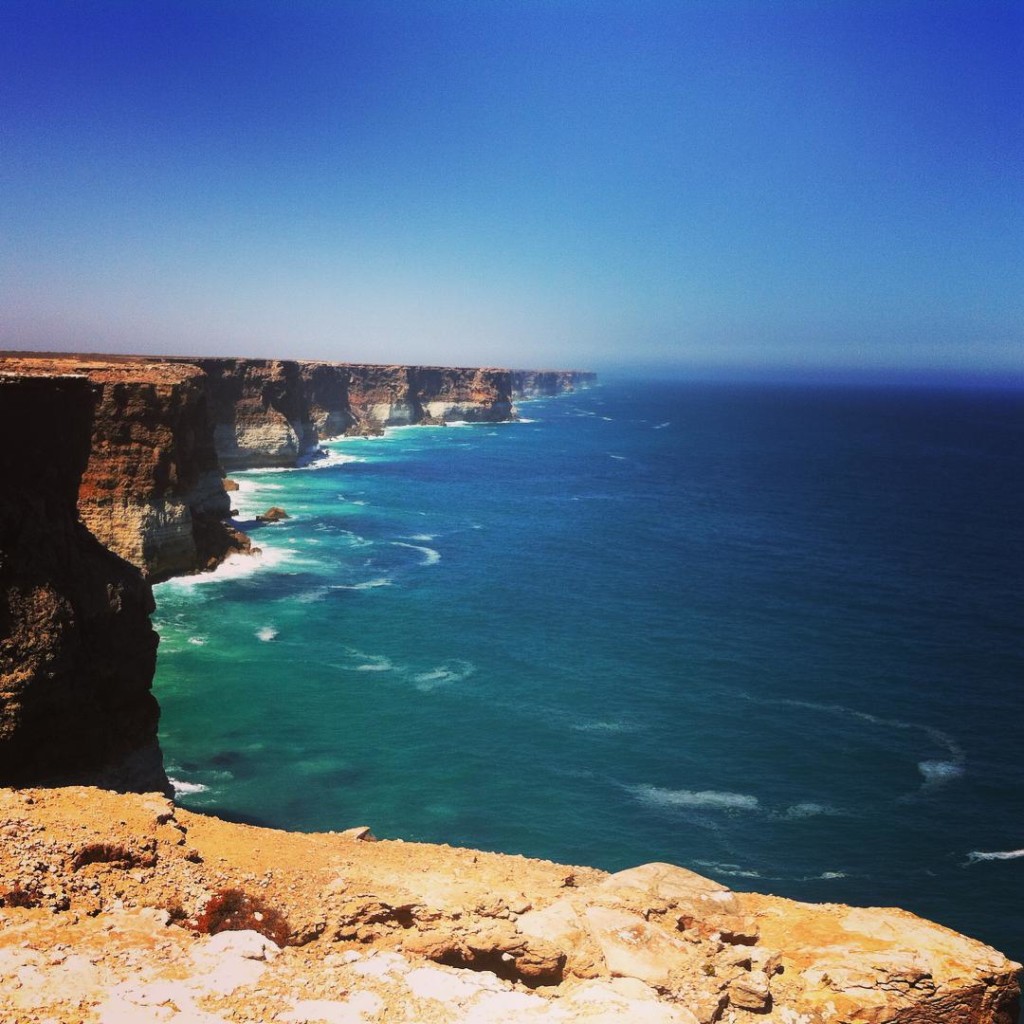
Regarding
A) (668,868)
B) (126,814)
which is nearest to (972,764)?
(668,868)

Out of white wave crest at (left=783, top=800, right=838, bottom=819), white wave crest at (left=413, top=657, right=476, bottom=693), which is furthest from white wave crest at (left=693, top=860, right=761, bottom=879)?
white wave crest at (left=413, top=657, right=476, bottom=693)

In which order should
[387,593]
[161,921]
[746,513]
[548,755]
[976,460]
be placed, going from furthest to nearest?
[976,460] < [746,513] < [387,593] < [548,755] < [161,921]

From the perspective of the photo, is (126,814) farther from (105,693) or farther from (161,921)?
(105,693)

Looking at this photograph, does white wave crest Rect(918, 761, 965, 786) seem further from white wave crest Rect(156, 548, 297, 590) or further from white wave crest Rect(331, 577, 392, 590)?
white wave crest Rect(156, 548, 297, 590)

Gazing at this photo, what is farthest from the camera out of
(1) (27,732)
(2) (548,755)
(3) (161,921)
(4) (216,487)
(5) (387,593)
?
(4) (216,487)

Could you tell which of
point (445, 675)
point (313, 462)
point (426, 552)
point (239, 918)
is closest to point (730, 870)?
point (445, 675)

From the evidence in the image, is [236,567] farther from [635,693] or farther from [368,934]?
[368,934]
